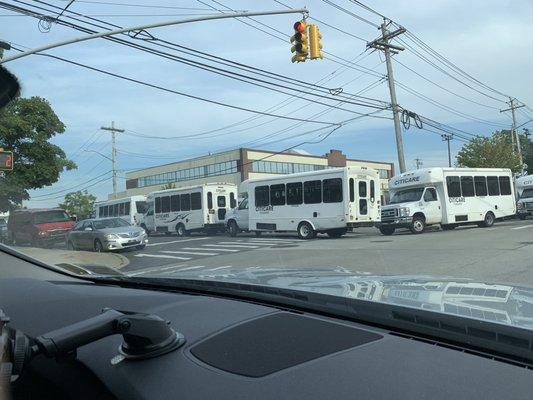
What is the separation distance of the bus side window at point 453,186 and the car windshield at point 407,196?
1384mm

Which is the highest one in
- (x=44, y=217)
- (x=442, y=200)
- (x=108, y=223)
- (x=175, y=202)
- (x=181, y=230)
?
(x=175, y=202)

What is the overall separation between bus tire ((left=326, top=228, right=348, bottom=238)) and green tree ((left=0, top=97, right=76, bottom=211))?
16712 mm

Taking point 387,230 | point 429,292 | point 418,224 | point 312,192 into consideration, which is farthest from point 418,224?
point 429,292

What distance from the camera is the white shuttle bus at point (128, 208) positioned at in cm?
3797

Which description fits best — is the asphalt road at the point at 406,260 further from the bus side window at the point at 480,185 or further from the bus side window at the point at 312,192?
the bus side window at the point at 480,185

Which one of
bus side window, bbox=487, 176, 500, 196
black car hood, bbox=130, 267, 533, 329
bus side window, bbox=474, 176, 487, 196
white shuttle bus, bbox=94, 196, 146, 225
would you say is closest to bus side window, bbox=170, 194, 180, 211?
white shuttle bus, bbox=94, 196, 146, 225

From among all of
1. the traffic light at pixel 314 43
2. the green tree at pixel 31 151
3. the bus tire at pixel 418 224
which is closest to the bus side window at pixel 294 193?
the bus tire at pixel 418 224

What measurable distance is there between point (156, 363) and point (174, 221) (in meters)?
30.0

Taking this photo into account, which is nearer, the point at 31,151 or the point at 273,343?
the point at 273,343

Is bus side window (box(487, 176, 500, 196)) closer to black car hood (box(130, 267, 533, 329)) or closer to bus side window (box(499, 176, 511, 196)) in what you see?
bus side window (box(499, 176, 511, 196))

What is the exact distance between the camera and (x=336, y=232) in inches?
944

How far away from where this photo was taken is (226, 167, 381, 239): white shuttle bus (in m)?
23.0

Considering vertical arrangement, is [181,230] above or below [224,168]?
below

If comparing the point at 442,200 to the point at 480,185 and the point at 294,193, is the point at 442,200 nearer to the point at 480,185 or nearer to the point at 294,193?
the point at 480,185
